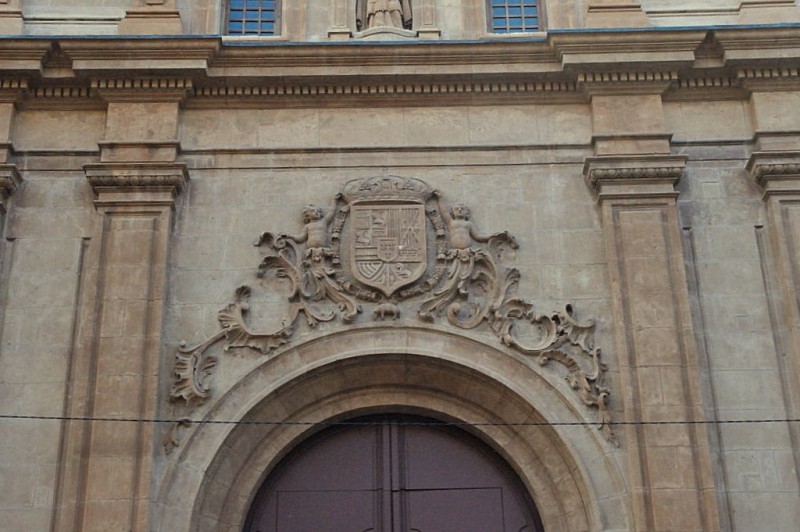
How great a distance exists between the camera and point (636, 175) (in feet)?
45.4

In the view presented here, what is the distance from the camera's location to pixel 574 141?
1438cm

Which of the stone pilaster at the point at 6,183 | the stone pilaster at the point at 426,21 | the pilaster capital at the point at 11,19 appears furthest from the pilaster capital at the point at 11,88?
the stone pilaster at the point at 426,21

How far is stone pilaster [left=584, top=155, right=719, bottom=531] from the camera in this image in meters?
12.3

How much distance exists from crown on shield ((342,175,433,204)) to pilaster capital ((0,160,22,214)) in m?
3.85

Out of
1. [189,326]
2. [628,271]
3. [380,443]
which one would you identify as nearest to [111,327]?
[189,326]

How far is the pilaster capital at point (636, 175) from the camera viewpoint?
1382cm

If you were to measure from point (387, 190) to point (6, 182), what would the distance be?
4420 mm

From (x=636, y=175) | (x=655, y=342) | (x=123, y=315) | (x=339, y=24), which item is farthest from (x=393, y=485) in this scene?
(x=339, y=24)

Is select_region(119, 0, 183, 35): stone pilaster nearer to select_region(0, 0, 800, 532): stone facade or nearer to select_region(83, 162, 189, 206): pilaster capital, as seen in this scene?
select_region(0, 0, 800, 532): stone facade

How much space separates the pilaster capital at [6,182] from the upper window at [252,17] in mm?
3427

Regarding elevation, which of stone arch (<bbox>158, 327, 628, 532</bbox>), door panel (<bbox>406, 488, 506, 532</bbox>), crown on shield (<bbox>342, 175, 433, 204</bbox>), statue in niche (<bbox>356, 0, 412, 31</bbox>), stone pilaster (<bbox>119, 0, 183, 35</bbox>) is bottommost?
door panel (<bbox>406, 488, 506, 532</bbox>)

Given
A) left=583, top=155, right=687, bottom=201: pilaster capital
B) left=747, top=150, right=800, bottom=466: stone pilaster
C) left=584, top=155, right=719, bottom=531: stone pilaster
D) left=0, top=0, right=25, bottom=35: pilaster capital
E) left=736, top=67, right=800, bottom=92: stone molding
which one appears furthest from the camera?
left=0, top=0, right=25, bottom=35: pilaster capital

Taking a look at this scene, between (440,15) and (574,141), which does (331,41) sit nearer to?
(440,15)

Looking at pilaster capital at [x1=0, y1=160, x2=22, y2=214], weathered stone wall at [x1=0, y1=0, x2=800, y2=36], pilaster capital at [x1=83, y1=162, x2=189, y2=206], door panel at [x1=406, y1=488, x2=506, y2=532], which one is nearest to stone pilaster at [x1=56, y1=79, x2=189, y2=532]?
pilaster capital at [x1=83, y1=162, x2=189, y2=206]
